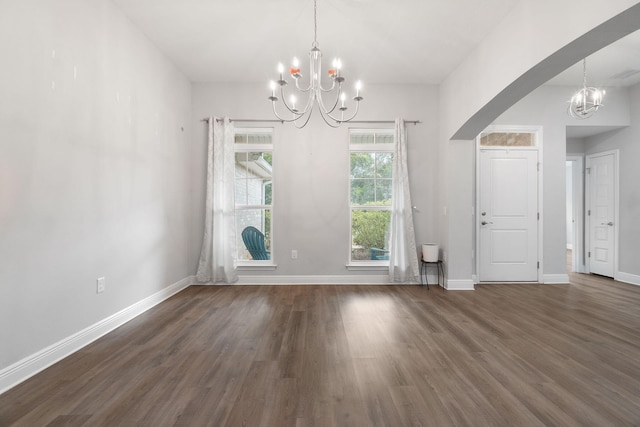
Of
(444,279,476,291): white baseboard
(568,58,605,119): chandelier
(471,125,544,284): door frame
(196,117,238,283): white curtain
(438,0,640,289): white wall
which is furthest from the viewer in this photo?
(471,125,544,284): door frame

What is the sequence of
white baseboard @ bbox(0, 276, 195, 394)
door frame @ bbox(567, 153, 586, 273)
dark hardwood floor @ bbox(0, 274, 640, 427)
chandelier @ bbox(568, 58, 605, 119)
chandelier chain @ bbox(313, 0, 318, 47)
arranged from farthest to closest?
door frame @ bbox(567, 153, 586, 273), chandelier @ bbox(568, 58, 605, 119), chandelier chain @ bbox(313, 0, 318, 47), white baseboard @ bbox(0, 276, 195, 394), dark hardwood floor @ bbox(0, 274, 640, 427)

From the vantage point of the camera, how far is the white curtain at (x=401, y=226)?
422cm

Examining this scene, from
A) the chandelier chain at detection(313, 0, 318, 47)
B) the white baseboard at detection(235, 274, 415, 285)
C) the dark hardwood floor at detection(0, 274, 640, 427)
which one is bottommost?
the dark hardwood floor at detection(0, 274, 640, 427)

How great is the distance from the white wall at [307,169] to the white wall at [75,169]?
2.86ft

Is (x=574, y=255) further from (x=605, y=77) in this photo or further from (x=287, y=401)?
(x=287, y=401)

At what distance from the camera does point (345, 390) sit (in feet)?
5.60

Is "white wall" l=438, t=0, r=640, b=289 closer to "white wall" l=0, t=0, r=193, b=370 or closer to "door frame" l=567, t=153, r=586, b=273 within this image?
"door frame" l=567, t=153, r=586, b=273

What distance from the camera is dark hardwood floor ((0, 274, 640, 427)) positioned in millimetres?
1508

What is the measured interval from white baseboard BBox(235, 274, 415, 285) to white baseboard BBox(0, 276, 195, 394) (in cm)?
134

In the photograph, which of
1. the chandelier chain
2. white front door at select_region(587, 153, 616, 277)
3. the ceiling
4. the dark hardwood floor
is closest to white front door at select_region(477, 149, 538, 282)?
the dark hardwood floor

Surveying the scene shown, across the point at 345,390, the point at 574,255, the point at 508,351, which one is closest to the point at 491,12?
the point at 508,351

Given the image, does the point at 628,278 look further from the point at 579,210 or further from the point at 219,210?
the point at 219,210

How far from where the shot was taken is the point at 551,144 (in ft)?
14.6

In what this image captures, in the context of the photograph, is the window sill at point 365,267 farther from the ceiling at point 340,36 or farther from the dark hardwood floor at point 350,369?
the ceiling at point 340,36
